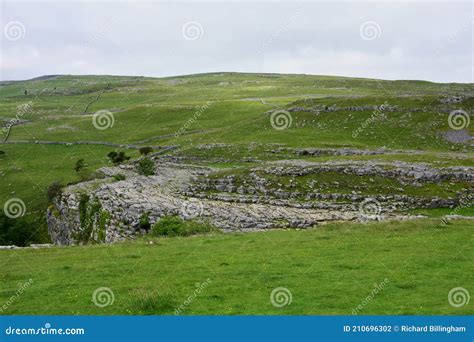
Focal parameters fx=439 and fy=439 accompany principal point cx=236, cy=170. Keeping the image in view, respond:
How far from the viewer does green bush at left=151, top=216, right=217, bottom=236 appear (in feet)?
113

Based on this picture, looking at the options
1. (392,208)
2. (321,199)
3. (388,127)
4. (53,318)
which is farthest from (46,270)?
(388,127)

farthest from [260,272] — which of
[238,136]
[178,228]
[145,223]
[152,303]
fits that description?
[238,136]

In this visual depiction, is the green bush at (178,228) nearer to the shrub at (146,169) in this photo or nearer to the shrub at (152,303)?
the shrub at (152,303)

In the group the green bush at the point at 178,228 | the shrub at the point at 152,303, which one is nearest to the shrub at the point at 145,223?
the green bush at the point at 178,228

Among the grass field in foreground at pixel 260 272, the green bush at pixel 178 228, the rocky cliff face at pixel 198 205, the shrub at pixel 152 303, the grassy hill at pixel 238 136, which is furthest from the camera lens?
the grassy hill at pixel 238 136

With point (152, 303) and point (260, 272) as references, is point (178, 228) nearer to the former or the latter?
point (260, 272)

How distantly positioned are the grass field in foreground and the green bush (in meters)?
3.22

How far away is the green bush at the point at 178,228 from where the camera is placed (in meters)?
34.3

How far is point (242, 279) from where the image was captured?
70.2ft

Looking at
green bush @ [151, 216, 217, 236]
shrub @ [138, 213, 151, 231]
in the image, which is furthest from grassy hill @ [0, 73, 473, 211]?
shrub @ [138, 213, 151, 231]

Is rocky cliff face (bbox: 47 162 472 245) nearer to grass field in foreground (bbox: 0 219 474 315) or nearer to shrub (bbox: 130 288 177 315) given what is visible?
grass field in foreground (bbox: 0 219 474 315)

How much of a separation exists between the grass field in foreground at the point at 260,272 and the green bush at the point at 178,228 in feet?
10.6

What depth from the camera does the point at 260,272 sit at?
880 inches

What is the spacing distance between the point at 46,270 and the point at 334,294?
16051 mm
